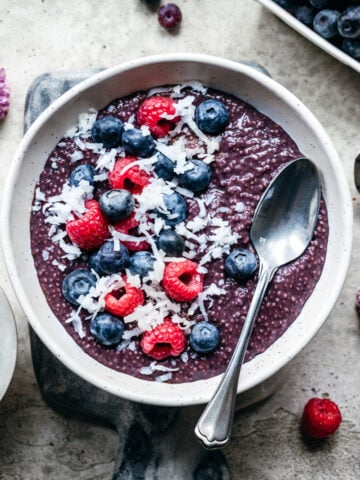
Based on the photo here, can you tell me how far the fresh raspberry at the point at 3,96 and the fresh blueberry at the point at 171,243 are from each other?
773mm

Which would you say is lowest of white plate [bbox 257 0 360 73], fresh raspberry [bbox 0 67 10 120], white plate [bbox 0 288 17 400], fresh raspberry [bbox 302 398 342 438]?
white plate [bbox 0 288 17 400]

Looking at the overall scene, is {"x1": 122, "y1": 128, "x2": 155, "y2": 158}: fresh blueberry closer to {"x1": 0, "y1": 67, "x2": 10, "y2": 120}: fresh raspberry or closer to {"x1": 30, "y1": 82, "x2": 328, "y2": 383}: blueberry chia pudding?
{"x1": 30, "y1": 82, "x2": 328, "y2": 383}: blueberry chia pudding

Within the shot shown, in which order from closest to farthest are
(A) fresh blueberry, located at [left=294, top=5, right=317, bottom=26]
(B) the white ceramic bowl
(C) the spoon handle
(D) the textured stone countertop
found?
(C) the spoon handle, (B) the white ceramic bowl, (A) fresh blueberry, located at [left=294, top=5, right=317, bottom=26], (D) the textured stone countertop

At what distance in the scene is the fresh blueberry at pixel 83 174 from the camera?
191 cm

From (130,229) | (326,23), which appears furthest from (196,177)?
(326,23)

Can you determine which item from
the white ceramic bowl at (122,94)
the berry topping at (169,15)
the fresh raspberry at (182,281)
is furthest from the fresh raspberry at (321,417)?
the berry topping at (169,15)

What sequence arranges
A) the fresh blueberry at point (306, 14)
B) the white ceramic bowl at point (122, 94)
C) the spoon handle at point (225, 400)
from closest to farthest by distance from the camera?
1. the spoon handle at point (225, 400)
2. the white ceramic bowl at point (122, 94)
3. the fresh blueberry at point (306, 14)

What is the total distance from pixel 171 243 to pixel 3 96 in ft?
2.74

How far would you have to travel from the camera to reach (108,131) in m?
1.92

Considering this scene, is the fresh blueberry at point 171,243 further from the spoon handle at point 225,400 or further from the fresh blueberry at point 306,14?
the fresh blueberry at point 306,14

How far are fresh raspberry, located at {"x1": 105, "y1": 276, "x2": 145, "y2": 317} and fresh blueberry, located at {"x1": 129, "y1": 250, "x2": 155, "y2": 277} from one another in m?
0.04

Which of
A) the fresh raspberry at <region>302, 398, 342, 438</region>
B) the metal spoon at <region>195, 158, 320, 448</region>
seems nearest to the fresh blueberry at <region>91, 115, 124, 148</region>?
the metal spoon at <region>195, 158, 320, 448</region>

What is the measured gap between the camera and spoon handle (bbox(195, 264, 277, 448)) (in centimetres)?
181

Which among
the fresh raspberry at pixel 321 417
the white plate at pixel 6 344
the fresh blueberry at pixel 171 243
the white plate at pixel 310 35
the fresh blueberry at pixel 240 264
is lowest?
the white plate at pixel 6 344
